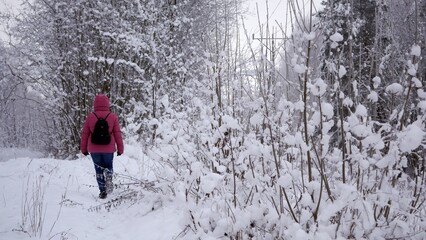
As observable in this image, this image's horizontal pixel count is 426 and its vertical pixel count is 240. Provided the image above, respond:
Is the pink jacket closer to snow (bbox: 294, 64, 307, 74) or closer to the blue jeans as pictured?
the blue jeans

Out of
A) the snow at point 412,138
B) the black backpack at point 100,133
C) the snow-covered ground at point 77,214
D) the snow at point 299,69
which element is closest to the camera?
the snow at point 412,138

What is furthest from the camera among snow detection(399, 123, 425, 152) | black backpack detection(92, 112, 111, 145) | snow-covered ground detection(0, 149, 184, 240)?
black backpack detection(92, 112, 111, 145)

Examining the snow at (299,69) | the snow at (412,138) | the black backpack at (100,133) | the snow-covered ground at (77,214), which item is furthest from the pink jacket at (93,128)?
the snow at (412,138)

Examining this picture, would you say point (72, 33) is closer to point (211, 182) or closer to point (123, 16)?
point (123, 16)

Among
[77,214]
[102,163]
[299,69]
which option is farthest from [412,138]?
[102,163]

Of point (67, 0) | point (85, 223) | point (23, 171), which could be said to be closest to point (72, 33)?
point (67, 0)

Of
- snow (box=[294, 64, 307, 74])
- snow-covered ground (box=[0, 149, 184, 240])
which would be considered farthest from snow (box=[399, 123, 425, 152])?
snow-covered ground (box=[0, 149, 184, 240])

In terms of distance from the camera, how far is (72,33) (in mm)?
10117

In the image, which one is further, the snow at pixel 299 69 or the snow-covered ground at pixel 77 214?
the snow-covered ground at pixel 77 214

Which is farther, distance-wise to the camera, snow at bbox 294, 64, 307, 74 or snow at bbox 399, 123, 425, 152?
snow at bbox 294, 64, 307, 74

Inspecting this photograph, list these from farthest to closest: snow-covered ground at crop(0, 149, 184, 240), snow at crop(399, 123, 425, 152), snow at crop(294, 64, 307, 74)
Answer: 1. snow-covered ground at crop(0, 149, 184, 240)
2. snow at crop(294, 64, 307, 74)
3. snow at crop(399, 123, 425, 152)

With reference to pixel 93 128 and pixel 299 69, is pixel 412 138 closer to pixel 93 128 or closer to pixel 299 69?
pixel 299 69

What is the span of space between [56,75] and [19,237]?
8.13 meters

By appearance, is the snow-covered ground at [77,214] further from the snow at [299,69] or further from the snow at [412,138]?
the snow at [412,138]
